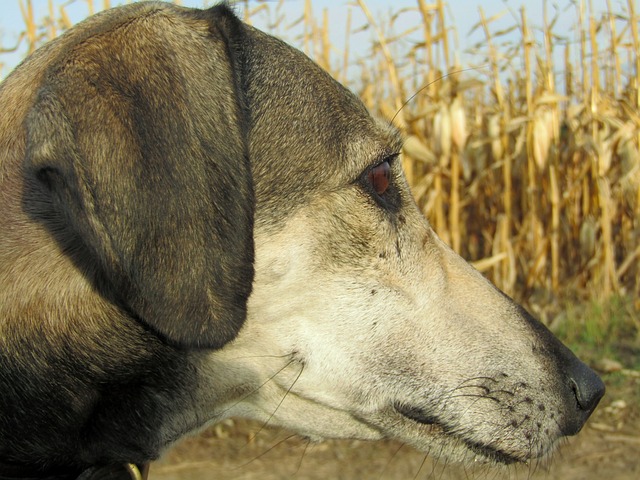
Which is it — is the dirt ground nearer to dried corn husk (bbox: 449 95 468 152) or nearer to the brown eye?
dried corn husk (bbox: 449 95 468 152)

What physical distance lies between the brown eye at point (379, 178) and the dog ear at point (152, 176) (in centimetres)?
48

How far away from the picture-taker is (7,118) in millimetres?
2260

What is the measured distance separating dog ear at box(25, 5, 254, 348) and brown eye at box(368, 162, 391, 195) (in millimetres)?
482

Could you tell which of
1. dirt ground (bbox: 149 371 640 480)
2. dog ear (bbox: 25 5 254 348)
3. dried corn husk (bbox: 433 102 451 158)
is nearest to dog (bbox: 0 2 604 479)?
dog ear (bbox: 25 5 254 348)

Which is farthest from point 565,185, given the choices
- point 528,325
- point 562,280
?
point 528,325

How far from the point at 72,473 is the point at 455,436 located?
1140 mm

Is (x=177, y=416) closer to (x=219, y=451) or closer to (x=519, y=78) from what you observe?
(x=219, y=451)

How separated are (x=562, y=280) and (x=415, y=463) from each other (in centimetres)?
275

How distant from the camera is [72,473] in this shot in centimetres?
225

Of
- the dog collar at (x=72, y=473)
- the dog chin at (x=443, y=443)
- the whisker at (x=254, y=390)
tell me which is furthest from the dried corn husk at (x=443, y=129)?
the dog collar at (x=72, y=473)

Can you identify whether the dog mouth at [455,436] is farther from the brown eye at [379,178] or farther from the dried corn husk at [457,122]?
the dried corn husk at [457,122]

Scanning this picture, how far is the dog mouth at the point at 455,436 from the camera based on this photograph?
2.53 metres

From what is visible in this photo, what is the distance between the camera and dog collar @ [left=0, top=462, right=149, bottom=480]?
218 cm

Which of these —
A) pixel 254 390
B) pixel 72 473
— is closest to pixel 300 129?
pixel 254 390
